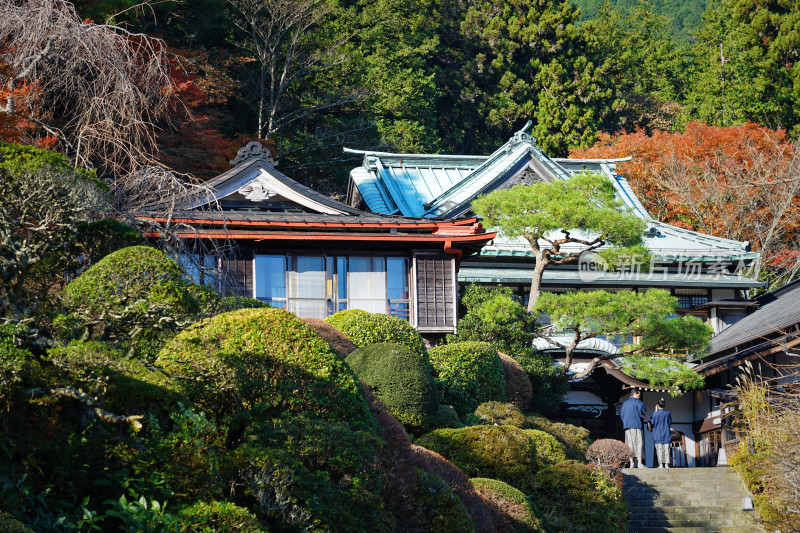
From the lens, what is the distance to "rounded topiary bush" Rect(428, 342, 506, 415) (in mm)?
→ 15078

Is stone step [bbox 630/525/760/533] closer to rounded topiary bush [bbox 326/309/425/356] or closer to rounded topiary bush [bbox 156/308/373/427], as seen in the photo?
rounded topiary bush [bbox 326/309/425/356]

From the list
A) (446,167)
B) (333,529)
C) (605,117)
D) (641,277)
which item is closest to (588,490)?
(333,529)

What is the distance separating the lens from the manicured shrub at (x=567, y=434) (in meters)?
14.9

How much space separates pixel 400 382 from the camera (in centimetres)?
1223

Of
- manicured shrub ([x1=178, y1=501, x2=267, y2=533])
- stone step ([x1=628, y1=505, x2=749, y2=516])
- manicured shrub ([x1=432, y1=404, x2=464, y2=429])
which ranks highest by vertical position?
manicured shrub ([x1=178, y1=501, x2=267, y2=533])

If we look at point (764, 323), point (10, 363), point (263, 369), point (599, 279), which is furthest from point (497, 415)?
point (599, 279)

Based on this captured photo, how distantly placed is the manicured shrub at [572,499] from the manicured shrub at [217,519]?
248 inches

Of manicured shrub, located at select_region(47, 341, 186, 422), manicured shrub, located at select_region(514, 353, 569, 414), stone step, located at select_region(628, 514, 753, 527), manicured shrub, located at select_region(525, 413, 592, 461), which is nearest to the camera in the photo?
manicured shrub, located at select_region(47, 341, 186, 422)

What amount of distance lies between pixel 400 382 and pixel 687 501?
7848 mm

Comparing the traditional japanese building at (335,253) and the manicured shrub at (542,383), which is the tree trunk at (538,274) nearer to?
the manicured shrub at (542,383)

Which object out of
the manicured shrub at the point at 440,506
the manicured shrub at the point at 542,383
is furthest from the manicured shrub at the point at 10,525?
the manicured shrub at the point at 542,383

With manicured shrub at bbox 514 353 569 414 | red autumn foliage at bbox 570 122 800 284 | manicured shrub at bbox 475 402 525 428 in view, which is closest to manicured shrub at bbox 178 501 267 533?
manicured shrub at bbox 475 402 525 428

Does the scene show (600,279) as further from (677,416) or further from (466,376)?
(466,376)

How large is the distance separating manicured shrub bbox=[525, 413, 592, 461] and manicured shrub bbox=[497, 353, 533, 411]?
0.59 meters
